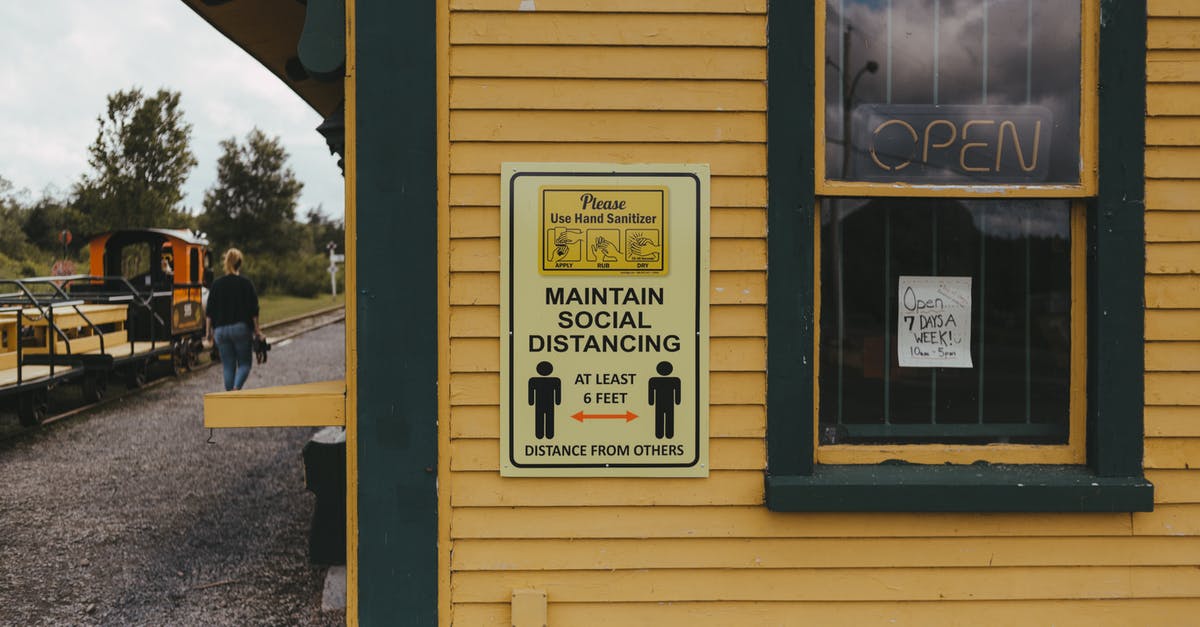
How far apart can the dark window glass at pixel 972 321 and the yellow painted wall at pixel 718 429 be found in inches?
12.0

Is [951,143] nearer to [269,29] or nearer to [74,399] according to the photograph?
[269,29]

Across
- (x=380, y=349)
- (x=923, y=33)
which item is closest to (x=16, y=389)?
(x=380, y=349)

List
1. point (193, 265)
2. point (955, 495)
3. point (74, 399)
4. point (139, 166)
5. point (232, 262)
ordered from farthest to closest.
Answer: point (139, 166) < point (193, 265) < point (74, 399) < point (232, 262) < point (955, 495)

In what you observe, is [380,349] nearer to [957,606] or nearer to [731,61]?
[731,61]

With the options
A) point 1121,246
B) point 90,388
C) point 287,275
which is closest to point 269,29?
point 1121,246

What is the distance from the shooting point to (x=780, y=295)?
3.04 meters

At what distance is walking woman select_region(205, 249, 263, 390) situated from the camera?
838cm

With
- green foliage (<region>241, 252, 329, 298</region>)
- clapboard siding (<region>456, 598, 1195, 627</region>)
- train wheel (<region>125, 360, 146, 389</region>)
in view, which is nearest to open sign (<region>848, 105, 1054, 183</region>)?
clapboard siding (<region>456, 598, 1195, 627</region>)

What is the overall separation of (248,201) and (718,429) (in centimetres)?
3918

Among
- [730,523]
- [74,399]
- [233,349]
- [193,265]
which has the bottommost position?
[74,399]

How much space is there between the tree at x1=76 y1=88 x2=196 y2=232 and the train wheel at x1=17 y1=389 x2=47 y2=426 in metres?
17.2

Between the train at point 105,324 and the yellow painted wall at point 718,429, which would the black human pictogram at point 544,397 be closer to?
the yellow painted wall at point 718,429

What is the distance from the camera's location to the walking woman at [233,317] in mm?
8383

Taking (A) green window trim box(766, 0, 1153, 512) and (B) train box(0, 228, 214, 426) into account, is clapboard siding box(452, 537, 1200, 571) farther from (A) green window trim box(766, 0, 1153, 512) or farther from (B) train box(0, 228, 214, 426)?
(B) train box(0, 228, 214, 426)
